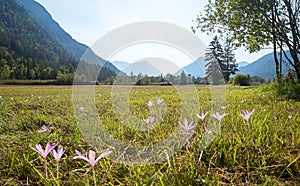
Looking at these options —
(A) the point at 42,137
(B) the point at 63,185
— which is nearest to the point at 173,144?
(B) the point at 63,185

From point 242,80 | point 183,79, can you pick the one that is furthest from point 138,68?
point 242,80

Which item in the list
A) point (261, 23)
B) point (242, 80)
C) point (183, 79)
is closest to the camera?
point (183, 79)

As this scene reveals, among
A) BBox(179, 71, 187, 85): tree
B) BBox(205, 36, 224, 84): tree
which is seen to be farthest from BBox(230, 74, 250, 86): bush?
BBox(179, 71, 187, 85): tree

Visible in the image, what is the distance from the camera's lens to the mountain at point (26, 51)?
34281 millimetres

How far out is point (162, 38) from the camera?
205 cm

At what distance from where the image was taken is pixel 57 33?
530 feet

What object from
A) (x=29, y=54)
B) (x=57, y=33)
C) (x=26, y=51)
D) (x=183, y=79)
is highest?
(x=57, y=33)

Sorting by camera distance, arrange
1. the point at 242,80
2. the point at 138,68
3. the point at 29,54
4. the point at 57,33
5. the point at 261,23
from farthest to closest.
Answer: the point at 57,33, the point at 29,54, the point at 242,80, the point at 261,23, the point at 138,68

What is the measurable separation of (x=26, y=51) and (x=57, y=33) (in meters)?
113

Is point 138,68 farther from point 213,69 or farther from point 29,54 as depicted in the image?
point 29,54

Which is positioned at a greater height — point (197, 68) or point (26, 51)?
point (26, 51)

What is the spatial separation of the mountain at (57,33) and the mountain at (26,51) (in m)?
8.37

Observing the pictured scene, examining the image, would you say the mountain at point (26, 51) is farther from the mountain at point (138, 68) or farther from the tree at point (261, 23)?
the mountain at point (138, 68)

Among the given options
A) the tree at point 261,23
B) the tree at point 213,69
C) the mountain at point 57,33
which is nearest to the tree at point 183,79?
the tree at point 213,69
